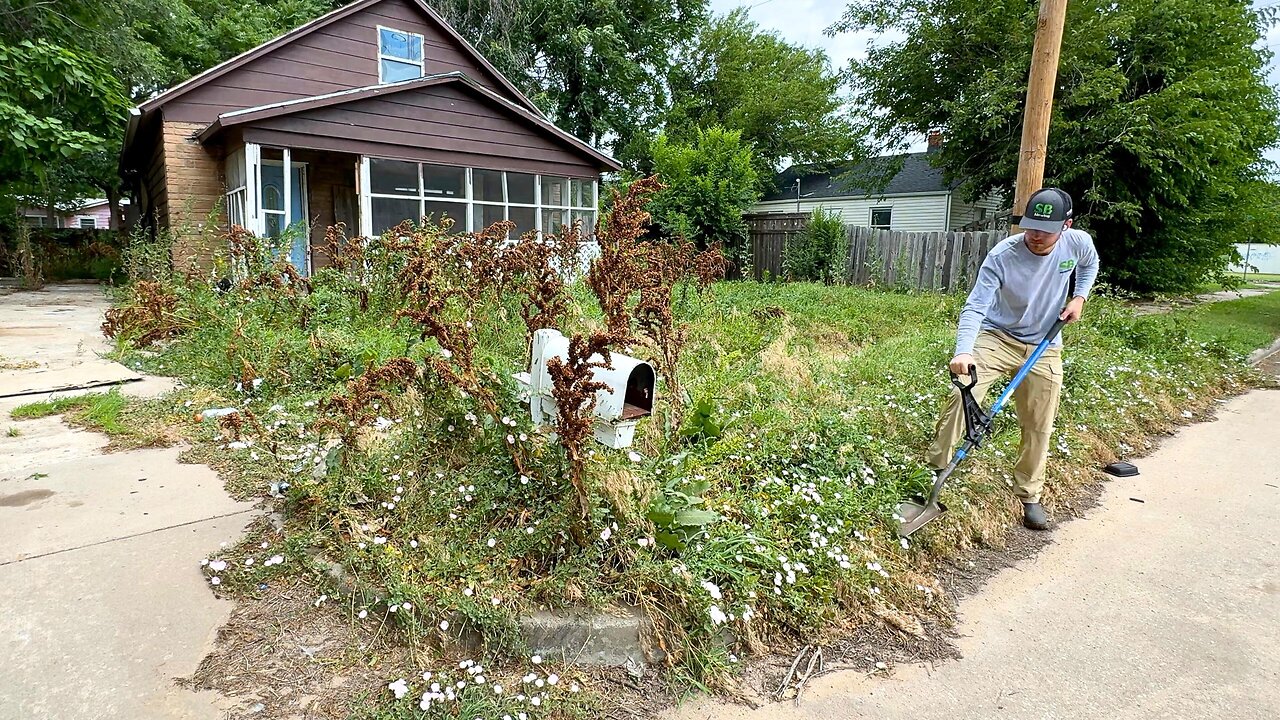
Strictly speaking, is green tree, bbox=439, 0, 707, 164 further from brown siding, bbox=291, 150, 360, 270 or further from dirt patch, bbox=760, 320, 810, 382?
dirt patch, bbox=760, 320, 810, 382

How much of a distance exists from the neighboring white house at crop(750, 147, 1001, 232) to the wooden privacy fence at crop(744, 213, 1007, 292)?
5.46 m

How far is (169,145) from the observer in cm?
1062

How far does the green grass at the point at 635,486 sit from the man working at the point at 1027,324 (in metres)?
0.22

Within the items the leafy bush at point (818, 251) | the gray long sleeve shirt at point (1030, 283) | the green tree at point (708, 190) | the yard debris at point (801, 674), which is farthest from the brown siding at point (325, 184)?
the yard debris at point (801, 674)

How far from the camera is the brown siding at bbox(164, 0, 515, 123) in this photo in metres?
11.0

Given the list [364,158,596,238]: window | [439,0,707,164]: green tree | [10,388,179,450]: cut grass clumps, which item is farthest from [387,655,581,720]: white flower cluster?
[439,0,707,164]: green tree

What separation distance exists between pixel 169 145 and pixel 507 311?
894cm

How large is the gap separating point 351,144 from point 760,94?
821 inches

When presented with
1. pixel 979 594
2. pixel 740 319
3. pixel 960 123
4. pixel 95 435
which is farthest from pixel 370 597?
pixel 960 123

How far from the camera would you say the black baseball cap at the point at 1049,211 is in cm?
350

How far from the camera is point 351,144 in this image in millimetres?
10422

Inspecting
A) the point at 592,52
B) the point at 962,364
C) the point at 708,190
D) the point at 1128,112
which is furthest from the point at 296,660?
the point at 592,52

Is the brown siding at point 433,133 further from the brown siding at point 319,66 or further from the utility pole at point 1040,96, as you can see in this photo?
the utility pole at point 1040,96

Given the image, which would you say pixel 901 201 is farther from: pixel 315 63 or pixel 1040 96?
pixel 1040 96
